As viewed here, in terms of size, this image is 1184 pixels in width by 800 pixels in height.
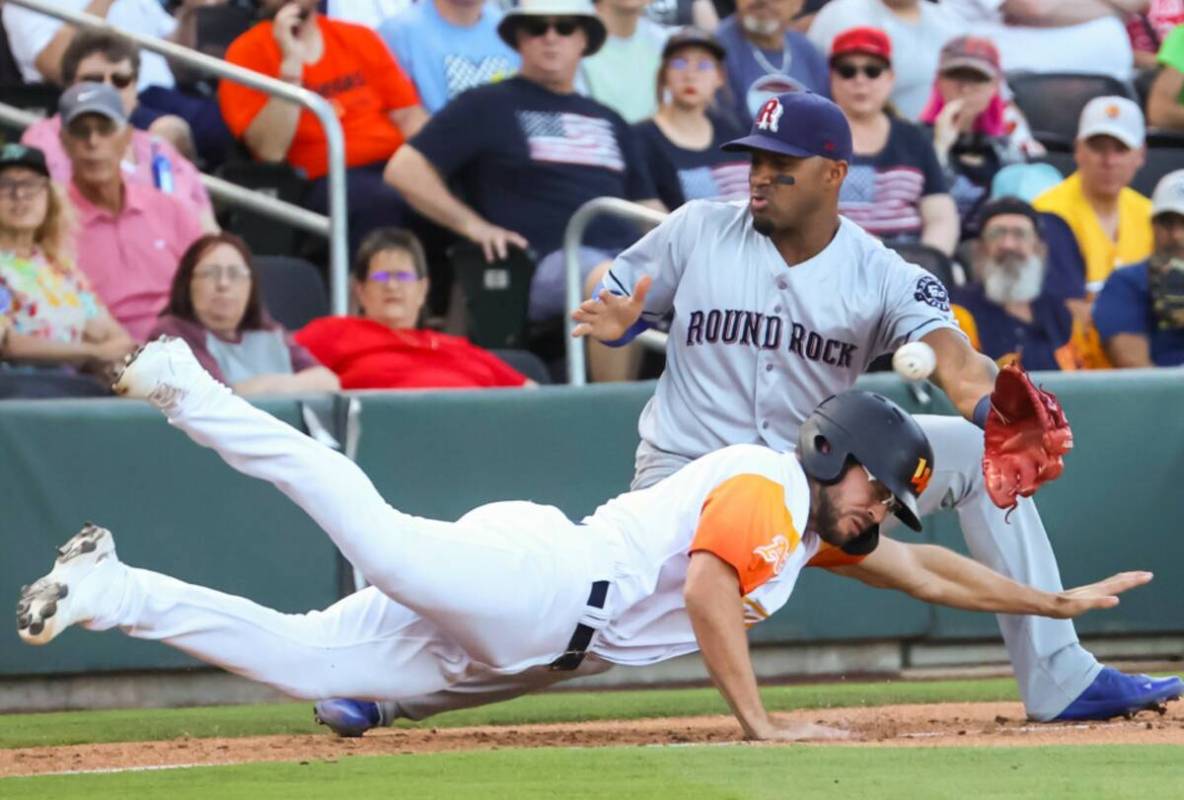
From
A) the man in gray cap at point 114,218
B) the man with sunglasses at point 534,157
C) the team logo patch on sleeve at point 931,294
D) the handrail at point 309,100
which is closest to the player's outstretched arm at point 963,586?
the team logo patch on sleeve at point 931,294

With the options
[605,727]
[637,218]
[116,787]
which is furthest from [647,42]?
[116,787]

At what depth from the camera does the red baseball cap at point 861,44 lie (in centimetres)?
995

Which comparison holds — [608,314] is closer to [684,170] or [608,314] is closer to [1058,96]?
[684,170]

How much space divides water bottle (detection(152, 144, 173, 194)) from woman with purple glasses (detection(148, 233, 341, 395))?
80 cm

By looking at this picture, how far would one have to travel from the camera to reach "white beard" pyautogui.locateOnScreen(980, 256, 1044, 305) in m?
9.23

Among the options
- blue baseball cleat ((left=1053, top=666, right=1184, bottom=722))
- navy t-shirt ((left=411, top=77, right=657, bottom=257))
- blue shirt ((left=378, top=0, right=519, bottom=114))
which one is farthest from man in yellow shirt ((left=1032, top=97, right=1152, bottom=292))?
blue baseball cleat ((left=1053, top=666, right=1184, bottom=722))

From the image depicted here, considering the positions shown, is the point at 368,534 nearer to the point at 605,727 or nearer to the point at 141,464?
the point at 605,727

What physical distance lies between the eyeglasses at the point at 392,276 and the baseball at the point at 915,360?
3.04 metres

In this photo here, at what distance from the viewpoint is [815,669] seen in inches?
328

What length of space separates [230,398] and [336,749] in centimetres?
118

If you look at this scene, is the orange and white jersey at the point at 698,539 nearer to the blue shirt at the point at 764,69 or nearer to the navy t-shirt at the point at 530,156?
the navy t-shirt at the point at 530,156

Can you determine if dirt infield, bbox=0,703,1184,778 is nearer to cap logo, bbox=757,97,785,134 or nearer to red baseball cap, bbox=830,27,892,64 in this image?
cap logo, bbox=757,97,785,134

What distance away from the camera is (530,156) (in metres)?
9.27

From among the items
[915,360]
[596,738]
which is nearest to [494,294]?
[596,738]
